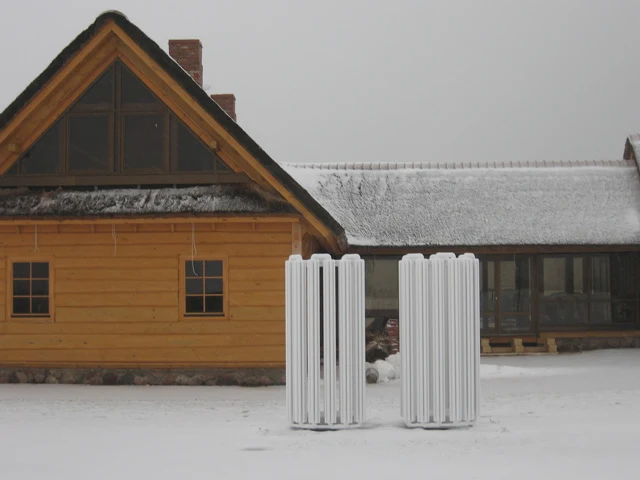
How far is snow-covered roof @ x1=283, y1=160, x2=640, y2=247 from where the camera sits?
1989cm

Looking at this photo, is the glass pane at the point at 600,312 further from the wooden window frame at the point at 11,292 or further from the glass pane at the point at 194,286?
the wooden window frame at the point at 11,292

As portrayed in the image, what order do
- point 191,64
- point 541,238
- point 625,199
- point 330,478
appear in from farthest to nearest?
point 625,199 → point 541,238 → point 191,64 → point 330,478

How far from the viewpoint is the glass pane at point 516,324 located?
20797 mm

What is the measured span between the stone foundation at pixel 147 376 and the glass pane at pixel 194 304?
1.08 metres

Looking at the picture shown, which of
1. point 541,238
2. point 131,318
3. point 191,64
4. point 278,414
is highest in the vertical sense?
point 191,64

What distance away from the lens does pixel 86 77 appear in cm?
1533

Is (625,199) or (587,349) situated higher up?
(625,199)

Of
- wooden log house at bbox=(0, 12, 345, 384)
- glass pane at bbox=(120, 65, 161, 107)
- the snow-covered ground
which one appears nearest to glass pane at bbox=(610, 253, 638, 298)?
the snow-covered ground

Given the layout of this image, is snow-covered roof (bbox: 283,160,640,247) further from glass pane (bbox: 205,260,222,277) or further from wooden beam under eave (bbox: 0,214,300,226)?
wooden beam under eave (bbox: 0,214,300,226)

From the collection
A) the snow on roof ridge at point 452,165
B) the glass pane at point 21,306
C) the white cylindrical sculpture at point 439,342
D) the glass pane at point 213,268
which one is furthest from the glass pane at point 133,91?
the snow on roof ridge at point 452,165

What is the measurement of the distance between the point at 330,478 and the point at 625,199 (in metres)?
16.2

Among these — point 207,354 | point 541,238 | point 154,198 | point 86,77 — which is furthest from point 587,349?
point 86,77

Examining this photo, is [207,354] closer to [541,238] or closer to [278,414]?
[278,414]

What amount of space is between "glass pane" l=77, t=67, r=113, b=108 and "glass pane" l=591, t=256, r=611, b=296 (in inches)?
494
